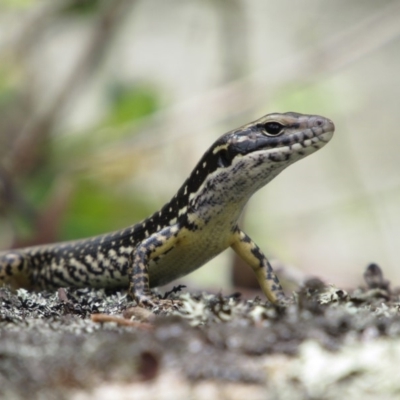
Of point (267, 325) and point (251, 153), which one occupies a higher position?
point (251, 153)

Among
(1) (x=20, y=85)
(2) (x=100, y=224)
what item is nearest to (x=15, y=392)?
(2) (x=100, y=224)

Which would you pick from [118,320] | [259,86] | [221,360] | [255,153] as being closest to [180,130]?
[259,86]

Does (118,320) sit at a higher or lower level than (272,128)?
lower

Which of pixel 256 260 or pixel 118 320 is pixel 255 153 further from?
pixel 118 320

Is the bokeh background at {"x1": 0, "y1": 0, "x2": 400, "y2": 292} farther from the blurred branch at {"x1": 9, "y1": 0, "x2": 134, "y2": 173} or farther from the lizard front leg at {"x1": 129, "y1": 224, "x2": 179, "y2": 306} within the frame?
the lizard front leg at {"x1": 129, "y1": 224, "x2": 179, "y2": 306}

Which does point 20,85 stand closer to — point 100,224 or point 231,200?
point 100,224

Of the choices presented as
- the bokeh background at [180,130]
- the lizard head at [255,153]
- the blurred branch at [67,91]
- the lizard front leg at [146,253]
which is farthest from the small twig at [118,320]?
the blurred branch at [67,91]

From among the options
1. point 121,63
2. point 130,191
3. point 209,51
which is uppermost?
point 209,51
